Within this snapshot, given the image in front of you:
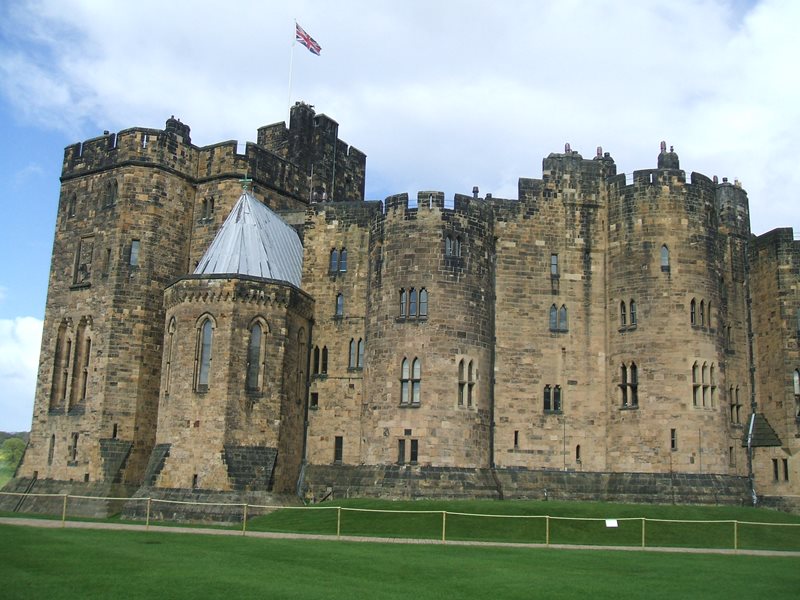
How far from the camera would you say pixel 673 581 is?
79.8ft

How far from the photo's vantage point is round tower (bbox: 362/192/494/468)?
45.2 metres

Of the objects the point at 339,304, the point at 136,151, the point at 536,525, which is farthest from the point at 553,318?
the point at 136,151

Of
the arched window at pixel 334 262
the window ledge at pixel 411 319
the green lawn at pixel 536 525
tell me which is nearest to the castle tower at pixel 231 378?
the arched window at pixel 334 262

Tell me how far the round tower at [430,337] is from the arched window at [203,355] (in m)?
8.08

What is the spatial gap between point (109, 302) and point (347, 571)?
30.2m

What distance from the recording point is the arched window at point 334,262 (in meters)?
51.2

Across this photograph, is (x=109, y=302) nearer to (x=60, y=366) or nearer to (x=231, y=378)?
(x=60, y=366)

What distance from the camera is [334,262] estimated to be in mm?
51250

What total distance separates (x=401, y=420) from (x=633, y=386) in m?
12.1

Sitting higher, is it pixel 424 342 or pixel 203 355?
pixel 424 342

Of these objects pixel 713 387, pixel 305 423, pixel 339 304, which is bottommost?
pixel 305 423

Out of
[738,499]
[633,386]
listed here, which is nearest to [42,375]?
[633,386]

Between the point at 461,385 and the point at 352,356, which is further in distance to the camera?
the point at 352,356

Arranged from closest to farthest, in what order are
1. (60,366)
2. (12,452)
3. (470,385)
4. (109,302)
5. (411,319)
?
(470,385) < (411,319) < (109,302) < (60,366) < (12,452)
